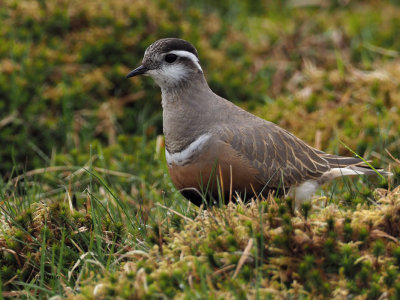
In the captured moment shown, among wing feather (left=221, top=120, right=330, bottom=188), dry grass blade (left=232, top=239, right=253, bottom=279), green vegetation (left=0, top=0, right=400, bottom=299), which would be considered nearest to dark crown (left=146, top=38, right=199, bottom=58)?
wing feather (left=221, top=120, right=330, bottom=188)

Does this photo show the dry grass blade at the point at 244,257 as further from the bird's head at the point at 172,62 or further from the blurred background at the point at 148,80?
the blurred background at the point at 148,80

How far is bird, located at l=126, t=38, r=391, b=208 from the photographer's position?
4395mm

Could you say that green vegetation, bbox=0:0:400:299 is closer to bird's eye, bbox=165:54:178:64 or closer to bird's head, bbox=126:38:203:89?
bird's head, bbox=126:38:203:89

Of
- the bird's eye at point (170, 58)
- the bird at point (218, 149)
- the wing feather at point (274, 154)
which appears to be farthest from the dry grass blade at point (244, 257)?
the bird's eye at point (170, 58)

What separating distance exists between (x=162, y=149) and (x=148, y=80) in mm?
1796

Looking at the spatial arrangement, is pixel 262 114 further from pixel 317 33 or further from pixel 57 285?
pixel 57 285

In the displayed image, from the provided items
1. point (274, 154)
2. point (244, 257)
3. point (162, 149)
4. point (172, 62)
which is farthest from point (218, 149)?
point (162, 149)

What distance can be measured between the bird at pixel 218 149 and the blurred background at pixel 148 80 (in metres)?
0.97

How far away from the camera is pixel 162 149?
20.8ft

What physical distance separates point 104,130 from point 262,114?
78.4 inches

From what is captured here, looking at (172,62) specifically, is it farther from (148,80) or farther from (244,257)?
(148,80)

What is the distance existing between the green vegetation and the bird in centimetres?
22

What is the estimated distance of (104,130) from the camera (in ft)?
24.3

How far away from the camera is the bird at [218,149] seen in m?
4.39
